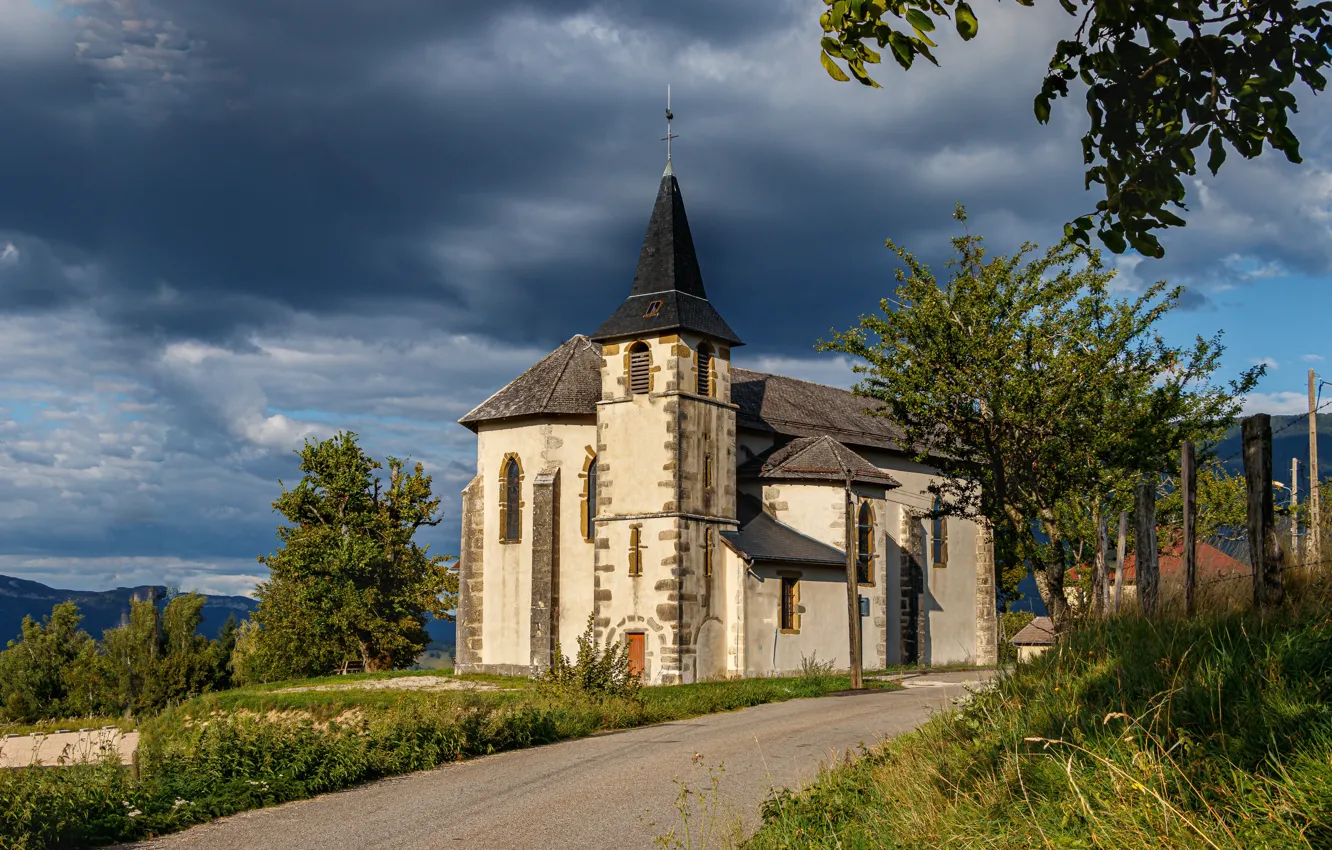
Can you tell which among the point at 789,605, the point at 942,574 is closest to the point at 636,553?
the point at 789,605

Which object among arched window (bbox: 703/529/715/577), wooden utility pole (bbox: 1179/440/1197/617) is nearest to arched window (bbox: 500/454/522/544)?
arched window (bbox: 703/529/715/577)

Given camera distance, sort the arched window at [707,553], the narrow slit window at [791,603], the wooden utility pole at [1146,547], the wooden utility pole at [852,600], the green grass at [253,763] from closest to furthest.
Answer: the green grass at [253,763] < the wooden utility pole at [1146,547] < the wooden utility pole at [852,600] < the arched window at [707,553] < the narrow slit window at [791,603]

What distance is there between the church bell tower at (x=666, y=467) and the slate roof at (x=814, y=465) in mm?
2652

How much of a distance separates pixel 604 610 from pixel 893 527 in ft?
40.6

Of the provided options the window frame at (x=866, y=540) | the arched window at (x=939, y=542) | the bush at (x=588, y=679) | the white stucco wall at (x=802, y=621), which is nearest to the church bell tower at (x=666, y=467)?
the white stucco wall at (x=802, y=621)

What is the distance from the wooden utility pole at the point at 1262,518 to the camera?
32.6ft

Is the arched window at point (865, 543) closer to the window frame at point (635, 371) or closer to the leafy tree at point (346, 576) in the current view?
the window frame at point (635, 371)

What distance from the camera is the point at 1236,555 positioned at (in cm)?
1387

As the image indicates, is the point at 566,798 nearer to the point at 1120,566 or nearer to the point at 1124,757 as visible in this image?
the point at 1120,566

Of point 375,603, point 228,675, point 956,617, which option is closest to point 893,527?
point 956,617

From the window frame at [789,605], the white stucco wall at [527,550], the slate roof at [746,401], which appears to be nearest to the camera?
the window frame at [789,605]

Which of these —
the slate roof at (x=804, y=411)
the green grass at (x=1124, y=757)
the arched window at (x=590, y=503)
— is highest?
the slate roof at (x=804, y=411)

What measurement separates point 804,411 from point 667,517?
434 inches

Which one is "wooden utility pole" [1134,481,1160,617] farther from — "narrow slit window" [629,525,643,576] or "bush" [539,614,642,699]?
"narrow slit window" [629,525,643,576]
